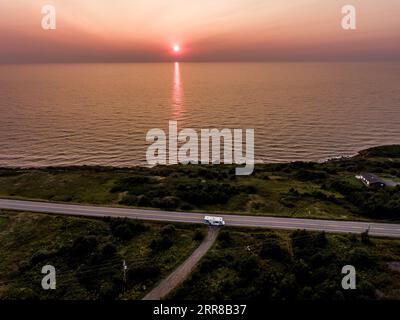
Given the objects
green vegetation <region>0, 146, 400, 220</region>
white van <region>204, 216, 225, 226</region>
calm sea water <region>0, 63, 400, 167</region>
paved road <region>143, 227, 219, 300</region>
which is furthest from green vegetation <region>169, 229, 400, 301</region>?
calm sea water <region>0, 63, 400, 167</region>

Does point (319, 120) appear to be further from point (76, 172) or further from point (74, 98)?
point (74, 98)

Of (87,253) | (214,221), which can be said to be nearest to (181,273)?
(214,221)

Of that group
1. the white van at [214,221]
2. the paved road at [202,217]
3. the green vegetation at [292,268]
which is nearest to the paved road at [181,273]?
the green vegetation at [292,268]

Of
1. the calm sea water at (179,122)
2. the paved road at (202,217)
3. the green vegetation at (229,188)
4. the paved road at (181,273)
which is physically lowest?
the paved road at (181,273)

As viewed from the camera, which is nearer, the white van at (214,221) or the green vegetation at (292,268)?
the green vegetation at (292,268)

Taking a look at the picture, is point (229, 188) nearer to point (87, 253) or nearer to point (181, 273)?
point (181, 273)

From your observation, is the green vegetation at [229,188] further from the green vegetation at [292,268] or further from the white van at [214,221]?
the green vegetation at [292,268]

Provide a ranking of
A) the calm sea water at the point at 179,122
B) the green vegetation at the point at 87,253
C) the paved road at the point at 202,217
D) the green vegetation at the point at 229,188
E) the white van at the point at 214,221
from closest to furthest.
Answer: the green vegetation at the point at 87,253 → the paved road at the point at 202,217 → the white van at the point at 214,221 → the green vegetation at the point at 229,188 → the calm sea water at the point at 179,122
